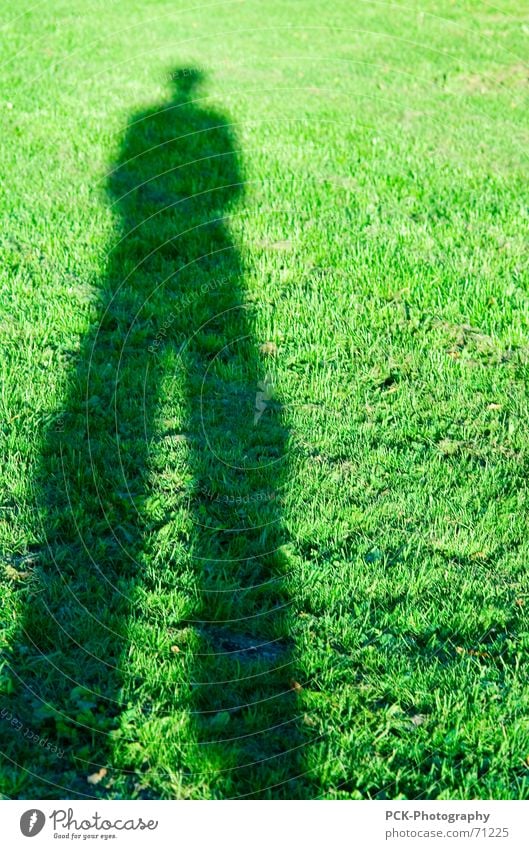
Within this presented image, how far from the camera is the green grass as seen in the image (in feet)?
11.1

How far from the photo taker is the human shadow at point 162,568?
330 cm

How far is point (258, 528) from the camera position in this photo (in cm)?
431

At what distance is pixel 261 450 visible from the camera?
4801 mm

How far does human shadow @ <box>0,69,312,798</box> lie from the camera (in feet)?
10.8
